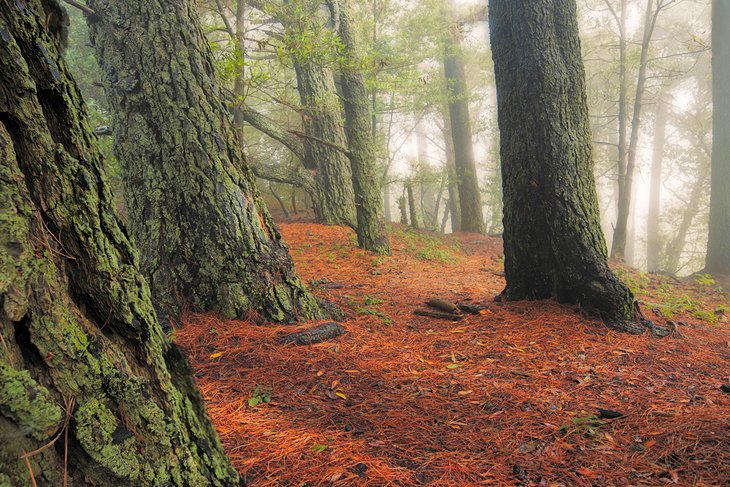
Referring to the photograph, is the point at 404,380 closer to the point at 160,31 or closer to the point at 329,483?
the point at 329,483

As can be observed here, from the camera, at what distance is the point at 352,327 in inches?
138

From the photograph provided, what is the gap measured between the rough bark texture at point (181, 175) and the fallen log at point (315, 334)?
0.84 feet

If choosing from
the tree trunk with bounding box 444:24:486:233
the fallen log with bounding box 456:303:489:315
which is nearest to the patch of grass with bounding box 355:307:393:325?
the fallen log with bounding box 456:303:489:315

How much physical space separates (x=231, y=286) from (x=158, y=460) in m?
2.14

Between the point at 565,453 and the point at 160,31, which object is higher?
the point at 160,31

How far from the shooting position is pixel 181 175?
124 inches

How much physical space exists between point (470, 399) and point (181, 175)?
2.58m

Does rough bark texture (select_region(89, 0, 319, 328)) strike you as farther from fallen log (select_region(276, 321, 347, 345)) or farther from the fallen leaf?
the fallen leaf

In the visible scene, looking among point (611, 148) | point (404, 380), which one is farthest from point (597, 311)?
point (611, 148)

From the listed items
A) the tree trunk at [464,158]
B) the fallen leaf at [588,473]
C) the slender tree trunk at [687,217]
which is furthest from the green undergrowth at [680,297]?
the slender tree trunk at [687,217]

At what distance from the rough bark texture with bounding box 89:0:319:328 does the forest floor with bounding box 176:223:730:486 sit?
31 centimetres

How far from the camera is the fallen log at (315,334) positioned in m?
2.94

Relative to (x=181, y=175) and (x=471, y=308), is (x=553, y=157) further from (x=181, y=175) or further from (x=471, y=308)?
(x=181, y=175)

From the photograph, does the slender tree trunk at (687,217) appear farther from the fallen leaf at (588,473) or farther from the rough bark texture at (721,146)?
the fallen leaf at (588,473)
